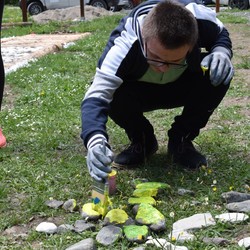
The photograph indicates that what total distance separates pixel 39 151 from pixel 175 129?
87 centimetres

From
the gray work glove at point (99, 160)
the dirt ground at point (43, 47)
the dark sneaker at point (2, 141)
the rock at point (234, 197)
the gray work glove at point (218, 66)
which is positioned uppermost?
the gray work glove at point (218, 66)

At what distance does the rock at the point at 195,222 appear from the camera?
2.29 metres

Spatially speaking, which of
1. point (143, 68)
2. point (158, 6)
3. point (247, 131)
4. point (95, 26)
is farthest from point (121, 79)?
point (95, 26)

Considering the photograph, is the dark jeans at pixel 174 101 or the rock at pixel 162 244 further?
the dark jeans at pixel 174 101

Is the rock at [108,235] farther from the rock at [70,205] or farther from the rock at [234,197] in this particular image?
the rock at [234,197]

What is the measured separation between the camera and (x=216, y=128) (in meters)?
3.88

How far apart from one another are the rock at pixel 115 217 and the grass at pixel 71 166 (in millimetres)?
98

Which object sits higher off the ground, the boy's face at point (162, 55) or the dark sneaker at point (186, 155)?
the boy's face at point (162, 55)

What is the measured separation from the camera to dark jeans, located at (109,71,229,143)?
2.99m

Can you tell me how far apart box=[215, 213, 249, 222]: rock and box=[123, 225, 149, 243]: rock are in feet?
1.05

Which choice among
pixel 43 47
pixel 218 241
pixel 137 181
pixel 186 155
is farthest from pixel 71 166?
pixel 43 47

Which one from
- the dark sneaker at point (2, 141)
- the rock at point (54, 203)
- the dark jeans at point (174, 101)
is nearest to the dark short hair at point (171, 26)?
the dark jeans at point (174, 101)

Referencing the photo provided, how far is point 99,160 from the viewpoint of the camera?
2.37 metres

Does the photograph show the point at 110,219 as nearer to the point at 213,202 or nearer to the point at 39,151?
the point at 213,202
